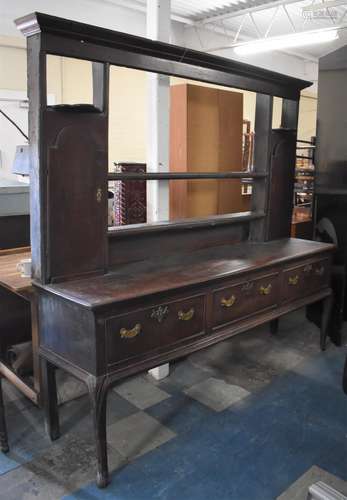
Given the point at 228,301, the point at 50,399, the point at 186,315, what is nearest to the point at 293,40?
the point at 228,301

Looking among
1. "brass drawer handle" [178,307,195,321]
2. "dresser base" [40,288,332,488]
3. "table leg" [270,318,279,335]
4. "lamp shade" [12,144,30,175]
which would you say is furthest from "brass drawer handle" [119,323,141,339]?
"table leg" [270,318,279,335]

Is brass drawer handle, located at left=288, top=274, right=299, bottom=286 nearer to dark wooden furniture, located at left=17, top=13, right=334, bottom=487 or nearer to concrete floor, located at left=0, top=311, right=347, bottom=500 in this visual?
dark wooden furniture, located at left=17, top=13, right=334, bottom=487

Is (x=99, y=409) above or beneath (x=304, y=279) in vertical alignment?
beneath

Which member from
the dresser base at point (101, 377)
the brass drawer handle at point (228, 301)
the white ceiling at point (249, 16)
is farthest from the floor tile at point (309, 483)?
the white ceiling at point (249, 16)

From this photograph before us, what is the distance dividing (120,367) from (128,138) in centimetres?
640

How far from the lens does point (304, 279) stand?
294 cm

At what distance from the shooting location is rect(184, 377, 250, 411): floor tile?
265 centimetres

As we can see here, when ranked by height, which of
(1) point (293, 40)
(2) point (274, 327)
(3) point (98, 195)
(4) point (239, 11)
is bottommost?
(2) point (274, 327)

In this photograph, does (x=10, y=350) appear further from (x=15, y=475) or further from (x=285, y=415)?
(x=285, y=415)

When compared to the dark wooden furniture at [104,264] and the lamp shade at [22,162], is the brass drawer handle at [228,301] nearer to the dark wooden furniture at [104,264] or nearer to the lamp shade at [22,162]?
the dark wooden furniture at [104,264]

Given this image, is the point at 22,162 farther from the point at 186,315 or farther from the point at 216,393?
the point at 216,393

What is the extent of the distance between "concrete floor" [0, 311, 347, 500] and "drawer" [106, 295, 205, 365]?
41 cm

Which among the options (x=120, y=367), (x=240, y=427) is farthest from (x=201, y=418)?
(x=120, y=367)

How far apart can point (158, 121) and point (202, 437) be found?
1.80 metres
